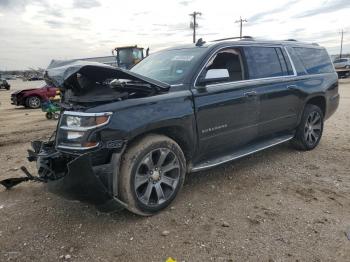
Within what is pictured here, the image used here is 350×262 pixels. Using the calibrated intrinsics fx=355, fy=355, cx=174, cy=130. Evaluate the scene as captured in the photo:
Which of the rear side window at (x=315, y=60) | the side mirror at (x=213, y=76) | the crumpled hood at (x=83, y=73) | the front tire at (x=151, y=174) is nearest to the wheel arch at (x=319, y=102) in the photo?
the rear side window at (x=315, y=60)

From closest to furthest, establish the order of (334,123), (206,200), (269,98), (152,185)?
(152,185)
(206,200)
(269,98)
(334,123)

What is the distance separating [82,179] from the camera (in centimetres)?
320

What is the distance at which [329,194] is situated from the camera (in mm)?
4234

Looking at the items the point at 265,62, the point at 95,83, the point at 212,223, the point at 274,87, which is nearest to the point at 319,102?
the point at 274,87

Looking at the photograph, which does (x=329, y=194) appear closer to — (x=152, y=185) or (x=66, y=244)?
(x=152, y=185)

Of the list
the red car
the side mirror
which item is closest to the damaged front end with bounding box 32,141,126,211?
the side mirror

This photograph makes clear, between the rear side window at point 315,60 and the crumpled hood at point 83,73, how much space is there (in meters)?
3.10

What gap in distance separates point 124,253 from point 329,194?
2.56 meters

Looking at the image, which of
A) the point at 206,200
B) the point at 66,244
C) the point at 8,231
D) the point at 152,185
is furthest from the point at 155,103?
the point at 8,231

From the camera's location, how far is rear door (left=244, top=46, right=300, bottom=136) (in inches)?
194

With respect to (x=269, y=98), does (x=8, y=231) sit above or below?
below

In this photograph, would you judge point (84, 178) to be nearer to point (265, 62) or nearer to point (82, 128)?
point (82, 128)

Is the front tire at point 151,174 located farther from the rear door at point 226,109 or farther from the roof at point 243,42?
the roof at point 243,42

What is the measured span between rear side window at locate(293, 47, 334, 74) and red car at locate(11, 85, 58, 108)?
13.2 metres
